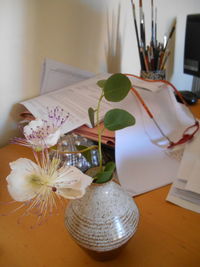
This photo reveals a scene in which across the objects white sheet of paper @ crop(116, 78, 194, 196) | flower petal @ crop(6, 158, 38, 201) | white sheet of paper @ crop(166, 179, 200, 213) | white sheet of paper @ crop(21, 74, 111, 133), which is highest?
flower petal @ crop(6, 158, 38, 201)

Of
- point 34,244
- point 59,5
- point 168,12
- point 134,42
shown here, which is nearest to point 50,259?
point 34,244

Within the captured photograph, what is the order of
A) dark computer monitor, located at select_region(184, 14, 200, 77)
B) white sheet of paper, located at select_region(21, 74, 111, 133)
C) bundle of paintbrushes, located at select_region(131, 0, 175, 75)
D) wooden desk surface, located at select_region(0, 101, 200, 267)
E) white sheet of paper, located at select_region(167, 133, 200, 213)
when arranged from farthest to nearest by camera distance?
dark computer monitor, located at select_region(184, 14, 200, 77)
bundle of paintbrushes, located at select_region(131, 0, 175, 75)
white sheet of paper, located at select_region(21, 74, 111, 133)
white sheet of paper, located at select_region(167, 133, 200, 213)
wooden desk surface, located at select_region(0, 101, 200, 267)

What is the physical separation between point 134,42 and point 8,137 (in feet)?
1.97

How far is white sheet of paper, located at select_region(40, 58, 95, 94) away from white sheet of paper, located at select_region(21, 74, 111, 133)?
25mm

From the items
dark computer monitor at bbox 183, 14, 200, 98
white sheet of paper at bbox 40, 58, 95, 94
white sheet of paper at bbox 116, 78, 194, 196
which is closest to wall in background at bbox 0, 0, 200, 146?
white sheet of paper at bbox 40, 58, 95, 94

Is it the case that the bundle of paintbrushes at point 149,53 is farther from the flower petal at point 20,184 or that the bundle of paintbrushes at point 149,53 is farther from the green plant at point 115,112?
the flower petal at point 20,184

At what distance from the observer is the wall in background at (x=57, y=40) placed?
65 centimetres

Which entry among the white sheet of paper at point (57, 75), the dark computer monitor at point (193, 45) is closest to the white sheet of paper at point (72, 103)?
the white sheet of paper at point (57, 75)

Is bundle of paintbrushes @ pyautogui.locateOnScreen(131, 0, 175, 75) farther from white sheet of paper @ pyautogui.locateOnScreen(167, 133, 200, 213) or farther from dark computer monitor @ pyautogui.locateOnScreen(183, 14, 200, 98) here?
white sheet of paper @ pyautogui.locateOnScreen(167, 133, 200, 213)

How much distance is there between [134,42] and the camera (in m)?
1.02

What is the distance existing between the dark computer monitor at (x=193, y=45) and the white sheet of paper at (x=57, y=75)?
50 cm

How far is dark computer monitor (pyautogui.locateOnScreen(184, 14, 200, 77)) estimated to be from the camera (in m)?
1.06

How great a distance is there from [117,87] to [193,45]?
89 centimetres

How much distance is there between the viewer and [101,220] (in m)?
0.34
